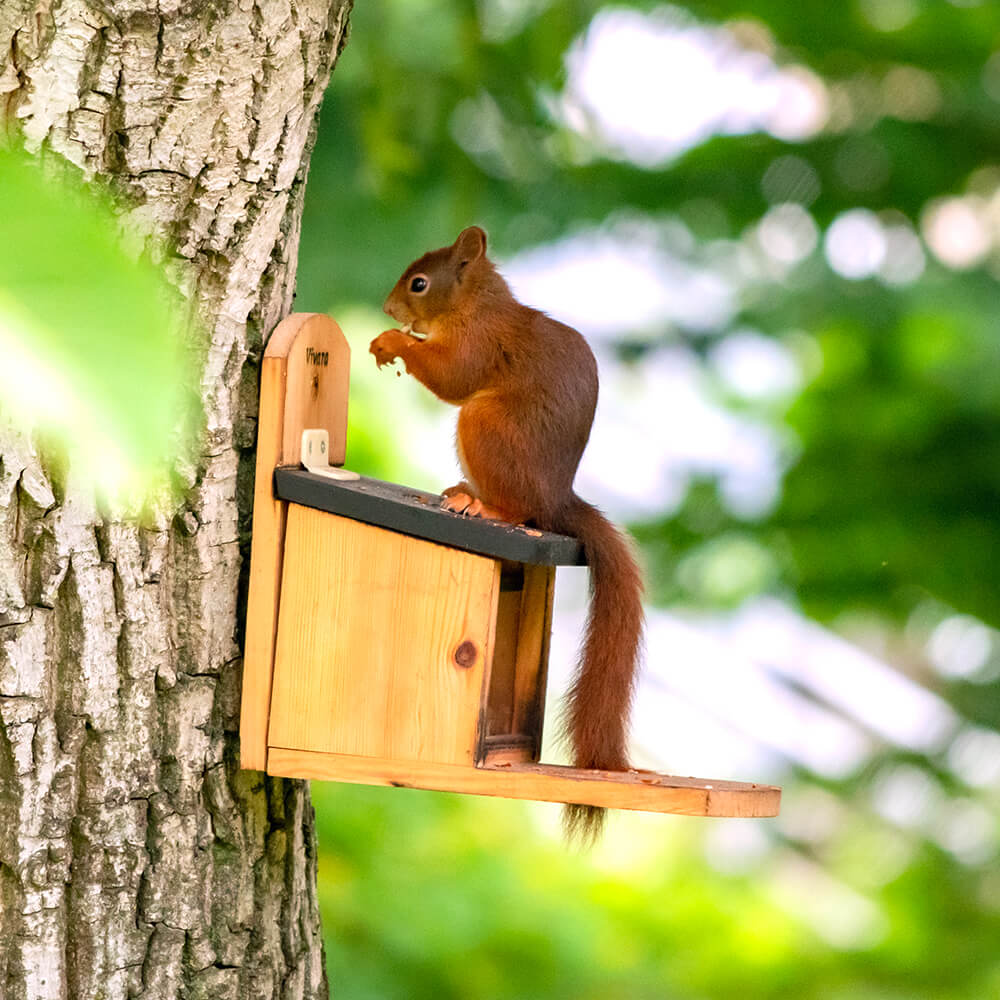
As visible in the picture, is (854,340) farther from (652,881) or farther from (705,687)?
(652,881)

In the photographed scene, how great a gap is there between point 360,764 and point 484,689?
0.17m

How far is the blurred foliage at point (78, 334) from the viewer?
202 mm

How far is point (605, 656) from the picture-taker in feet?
5.08

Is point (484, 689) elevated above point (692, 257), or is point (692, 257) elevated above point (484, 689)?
point (692, 257)

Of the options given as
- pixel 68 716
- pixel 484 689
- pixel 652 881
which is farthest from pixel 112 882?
pixel 652 881

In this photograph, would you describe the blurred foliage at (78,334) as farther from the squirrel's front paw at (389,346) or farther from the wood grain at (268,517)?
the squirrel's front paw at (389,346)

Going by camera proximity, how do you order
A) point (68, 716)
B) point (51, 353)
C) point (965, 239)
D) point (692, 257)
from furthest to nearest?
point (965, 239) < point (692, 257) < point (68, 716) < point (51, 353)

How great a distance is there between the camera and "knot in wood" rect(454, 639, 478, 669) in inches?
55.9

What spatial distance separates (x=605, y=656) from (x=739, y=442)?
2783 millimetres

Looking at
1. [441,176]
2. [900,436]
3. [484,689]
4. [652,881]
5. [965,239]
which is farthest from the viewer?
[652,881]

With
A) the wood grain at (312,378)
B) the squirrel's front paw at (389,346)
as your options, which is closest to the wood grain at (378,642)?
the wood grain at (312,378)

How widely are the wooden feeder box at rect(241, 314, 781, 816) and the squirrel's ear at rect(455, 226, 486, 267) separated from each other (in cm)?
43

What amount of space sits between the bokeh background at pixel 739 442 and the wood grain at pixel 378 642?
98 centimetres

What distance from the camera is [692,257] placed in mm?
3510
